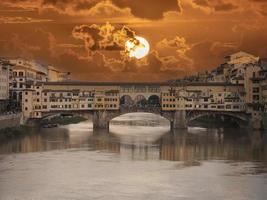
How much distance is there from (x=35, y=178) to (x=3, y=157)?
4191mm

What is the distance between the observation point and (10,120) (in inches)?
1172

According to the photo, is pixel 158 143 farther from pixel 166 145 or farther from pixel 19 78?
pixel 19 78

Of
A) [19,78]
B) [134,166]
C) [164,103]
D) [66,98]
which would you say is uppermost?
[19,78]

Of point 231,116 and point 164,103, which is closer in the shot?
point 164,103

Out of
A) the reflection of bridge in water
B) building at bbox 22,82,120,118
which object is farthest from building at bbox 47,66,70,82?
the reflection of bridge in water

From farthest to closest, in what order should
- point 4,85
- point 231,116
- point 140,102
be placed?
point 140,102, point 231,116, point 4,85

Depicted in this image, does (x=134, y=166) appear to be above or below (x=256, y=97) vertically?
below

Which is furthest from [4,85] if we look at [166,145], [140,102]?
[140,102]

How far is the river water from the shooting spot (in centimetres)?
1647

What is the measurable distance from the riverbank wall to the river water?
1.07m

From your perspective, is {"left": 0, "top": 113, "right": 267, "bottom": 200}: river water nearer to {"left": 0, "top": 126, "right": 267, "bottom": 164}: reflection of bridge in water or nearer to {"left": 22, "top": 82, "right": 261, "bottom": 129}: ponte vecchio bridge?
{"left": 0, "top": 126, "right": 267, "bottom": 164}: reflection of bridge in water

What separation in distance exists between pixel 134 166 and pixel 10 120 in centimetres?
1040

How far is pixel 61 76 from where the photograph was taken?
6216cm

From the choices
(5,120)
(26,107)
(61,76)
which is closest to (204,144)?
(5,120)
